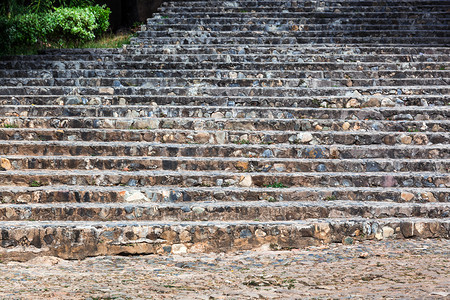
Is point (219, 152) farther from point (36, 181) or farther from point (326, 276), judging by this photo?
point (326, 276)

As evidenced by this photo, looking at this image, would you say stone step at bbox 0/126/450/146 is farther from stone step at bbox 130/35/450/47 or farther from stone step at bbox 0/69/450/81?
stone step at bbox 130/35/450/47

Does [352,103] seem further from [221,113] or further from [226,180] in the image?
[226,180]

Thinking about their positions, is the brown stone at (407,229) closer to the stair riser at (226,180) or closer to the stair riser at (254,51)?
the stair riser at (226,180)

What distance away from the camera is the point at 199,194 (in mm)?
5113

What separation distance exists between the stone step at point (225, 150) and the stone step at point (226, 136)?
0.62 feet

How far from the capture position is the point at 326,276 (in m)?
3.77

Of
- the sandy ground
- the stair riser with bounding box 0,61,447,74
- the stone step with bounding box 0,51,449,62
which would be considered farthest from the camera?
the stone step with bounding box 0,51,449,62

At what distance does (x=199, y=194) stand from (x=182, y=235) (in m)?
0.72

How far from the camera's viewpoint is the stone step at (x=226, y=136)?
6.06 metres

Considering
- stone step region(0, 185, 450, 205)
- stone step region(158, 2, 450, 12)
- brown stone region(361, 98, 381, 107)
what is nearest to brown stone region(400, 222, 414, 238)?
stone step region(0, 185, 450, 205)

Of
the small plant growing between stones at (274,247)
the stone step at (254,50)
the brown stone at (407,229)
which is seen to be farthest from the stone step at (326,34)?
the small plant growing between stones at (274,247)

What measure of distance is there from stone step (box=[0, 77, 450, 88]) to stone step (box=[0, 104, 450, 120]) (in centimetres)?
75

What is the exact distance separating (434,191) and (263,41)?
495 cm

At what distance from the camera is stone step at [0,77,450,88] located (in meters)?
7.44
